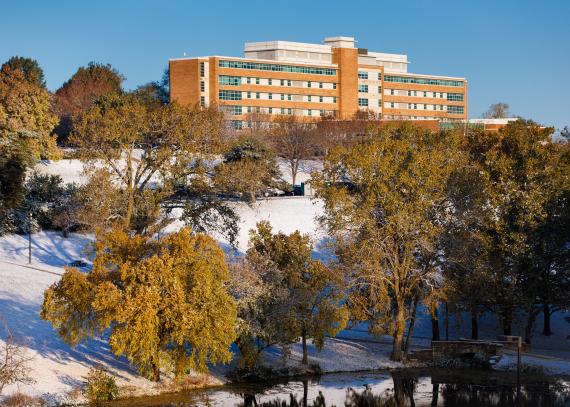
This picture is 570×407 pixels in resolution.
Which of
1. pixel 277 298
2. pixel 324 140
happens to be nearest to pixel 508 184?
pixel 277 298

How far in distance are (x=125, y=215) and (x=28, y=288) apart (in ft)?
28.6

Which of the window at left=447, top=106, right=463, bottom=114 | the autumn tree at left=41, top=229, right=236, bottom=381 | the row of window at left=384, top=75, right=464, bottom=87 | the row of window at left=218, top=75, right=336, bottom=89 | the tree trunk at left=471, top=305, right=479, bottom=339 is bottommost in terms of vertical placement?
the tree trunk at left=471, top=305, right=479, bottom=339

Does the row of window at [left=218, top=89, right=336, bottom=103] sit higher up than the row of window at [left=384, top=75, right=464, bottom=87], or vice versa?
the row of window at [left=384, top=75, right=464, bottom=87]

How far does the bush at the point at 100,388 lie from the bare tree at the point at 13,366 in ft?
8.64

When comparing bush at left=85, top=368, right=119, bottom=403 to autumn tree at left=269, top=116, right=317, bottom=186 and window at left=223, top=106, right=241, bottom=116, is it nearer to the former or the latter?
autumn tree at left=269, top=116, right=317, bottom=186

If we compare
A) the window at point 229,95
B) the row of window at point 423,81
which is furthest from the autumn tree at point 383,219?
the row of window at point 423,81

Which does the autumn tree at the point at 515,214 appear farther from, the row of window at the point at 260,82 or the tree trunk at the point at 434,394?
the row of window at the point at 260,82

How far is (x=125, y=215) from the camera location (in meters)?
61.4

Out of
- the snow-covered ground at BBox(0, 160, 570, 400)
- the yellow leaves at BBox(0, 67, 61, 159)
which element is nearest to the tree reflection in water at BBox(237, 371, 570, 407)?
the snow-covered ground at BBox(0, 160, 570, 400)

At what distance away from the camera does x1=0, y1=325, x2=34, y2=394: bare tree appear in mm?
37406

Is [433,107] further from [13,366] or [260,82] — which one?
[13,366]

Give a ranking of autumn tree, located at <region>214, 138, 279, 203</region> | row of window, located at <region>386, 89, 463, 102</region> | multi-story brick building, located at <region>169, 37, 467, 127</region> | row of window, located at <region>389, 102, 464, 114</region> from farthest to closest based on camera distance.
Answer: row of window, located at <region>389, 102, 464, 114</region>, row of window, located at <region>386, 89, 463, 102</region>, multi-story brick building, located at <region>169, 37, 467, 127</region>, autumn tree, located at <region>214, 138, 279, 203</region>

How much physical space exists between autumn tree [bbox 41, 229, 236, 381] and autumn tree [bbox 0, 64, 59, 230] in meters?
24.3

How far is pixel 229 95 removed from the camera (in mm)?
135750
